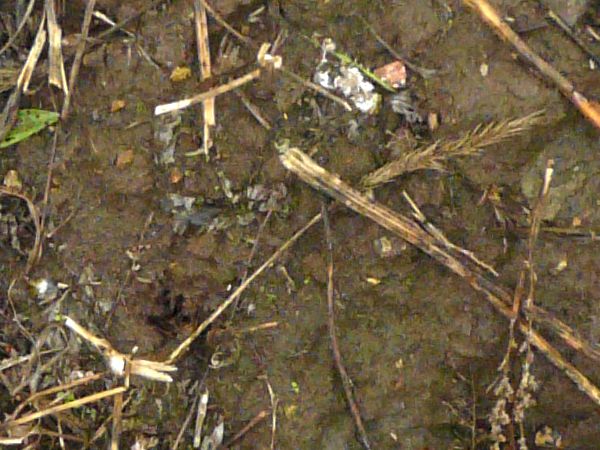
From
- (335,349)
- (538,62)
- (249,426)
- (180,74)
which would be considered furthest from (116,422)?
(538,62)

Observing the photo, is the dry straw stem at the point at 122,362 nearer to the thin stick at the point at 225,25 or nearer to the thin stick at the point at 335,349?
the thin stick at the point at 335,349

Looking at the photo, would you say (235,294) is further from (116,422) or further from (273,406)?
(116,422)

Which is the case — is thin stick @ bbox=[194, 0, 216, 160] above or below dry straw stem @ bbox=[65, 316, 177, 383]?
above

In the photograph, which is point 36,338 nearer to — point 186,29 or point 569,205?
point 186,29

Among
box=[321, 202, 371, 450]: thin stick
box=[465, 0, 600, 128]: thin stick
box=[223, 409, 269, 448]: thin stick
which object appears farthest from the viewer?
box=[223, 409, 269, 448]: thin stick

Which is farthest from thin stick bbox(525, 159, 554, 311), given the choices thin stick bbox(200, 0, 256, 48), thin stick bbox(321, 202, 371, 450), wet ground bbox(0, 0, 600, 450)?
thin stick bbox(200, 0, 256, 48)

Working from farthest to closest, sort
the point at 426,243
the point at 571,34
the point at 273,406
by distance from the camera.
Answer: the point at 273,406, the point at 426,243, the point at 571,34

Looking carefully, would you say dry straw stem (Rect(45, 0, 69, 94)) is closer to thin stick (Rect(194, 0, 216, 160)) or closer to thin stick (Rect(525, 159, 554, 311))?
thin stick (Rect(194, 0, 216, 160))
